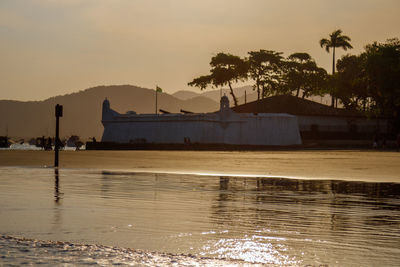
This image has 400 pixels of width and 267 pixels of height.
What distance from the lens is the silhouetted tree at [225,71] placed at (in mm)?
122375

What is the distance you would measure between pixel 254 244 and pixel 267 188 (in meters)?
10.2

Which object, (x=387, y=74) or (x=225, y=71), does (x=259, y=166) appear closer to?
(x=387, y=74)

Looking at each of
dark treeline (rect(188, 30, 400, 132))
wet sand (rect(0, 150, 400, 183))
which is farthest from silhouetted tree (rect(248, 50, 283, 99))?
Answer: wet sand (rect(0, 150, 400, 183))

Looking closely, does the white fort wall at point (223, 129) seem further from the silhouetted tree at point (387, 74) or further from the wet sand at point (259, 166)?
the wet sand at point (259, 166)

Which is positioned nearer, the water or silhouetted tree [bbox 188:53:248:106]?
the water

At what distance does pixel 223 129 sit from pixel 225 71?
3889 centimetres

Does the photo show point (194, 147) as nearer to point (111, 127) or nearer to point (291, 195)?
point (111, 127)

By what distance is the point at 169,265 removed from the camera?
6.87 metres

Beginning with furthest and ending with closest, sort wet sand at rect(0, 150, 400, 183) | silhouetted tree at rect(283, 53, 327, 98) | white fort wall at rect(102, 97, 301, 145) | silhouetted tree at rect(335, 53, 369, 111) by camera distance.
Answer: silhouetted tree at rect(283, 53, 327, 98) < silhouetted tree at rect(335, 53, 369, 111) < white fort wall at rect(102, 97, 301, 145) < wet sand at rect(0, 150, 400, 183)

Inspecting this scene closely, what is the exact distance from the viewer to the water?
7.45m

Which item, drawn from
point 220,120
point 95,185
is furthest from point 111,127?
point 95,185

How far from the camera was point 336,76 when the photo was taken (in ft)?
380

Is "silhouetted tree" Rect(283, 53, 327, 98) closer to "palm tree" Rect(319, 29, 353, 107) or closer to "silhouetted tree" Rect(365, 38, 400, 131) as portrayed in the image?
"palm tree" Rect(319, 29, 353, 107)

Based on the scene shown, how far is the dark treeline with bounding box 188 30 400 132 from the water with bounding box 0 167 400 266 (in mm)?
74593
